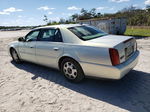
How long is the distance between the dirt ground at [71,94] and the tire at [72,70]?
181 millimetres

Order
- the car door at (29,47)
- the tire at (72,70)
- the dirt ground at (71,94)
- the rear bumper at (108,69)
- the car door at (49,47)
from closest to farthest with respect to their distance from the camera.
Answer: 1. the dirt ground at (71,94)
2. the rear bumper at (108,69)
3. the tire at (72,70)
4. the car door at (49,47)
5. the car door at (29,47)

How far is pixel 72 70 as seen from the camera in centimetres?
384

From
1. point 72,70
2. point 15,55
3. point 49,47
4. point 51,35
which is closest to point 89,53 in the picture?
point 72,70

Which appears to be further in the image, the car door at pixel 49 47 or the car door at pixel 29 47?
the car door at pixel 29 47

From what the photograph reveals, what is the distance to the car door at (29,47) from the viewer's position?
475 centimetres

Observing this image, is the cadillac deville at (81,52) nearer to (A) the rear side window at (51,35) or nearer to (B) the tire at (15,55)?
(A) the rear side window at (51,35)

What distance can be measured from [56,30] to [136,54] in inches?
90.9

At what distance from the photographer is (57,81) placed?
165 inches

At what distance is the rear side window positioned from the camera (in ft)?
13.2

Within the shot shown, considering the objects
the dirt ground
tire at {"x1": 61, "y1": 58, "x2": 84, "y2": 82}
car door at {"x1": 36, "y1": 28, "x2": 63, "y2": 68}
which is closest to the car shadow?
the dirt ground

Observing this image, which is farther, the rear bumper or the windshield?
the windshield

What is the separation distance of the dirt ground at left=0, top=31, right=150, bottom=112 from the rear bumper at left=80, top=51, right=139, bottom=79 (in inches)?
18.7

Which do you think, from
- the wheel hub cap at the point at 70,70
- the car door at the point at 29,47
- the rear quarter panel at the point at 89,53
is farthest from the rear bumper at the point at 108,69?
the car door at the point at 29,47

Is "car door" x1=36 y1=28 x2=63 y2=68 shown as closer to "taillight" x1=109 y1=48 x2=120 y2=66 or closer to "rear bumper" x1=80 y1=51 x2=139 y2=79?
"rear bumper" x1=80 y1=51 x2=139 y2=79
